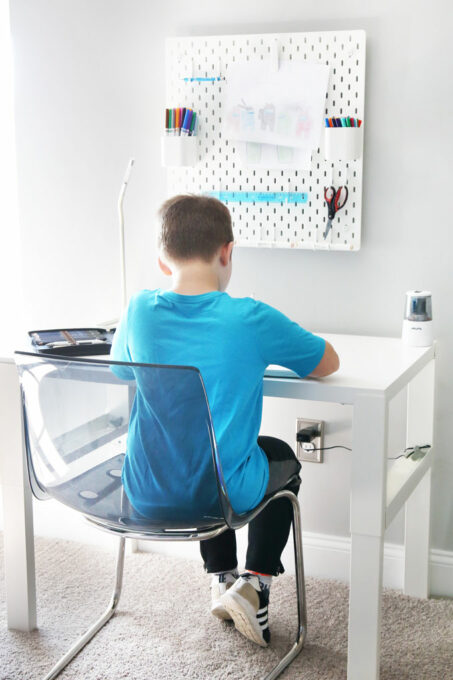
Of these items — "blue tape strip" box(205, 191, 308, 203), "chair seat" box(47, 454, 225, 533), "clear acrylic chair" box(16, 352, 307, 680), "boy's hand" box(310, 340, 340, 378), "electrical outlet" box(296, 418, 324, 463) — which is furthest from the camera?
"electrical outlet" box(296, 418, 324, 463)

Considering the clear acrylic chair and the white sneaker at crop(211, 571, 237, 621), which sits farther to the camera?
the white sneaker at crop(211, 571, 237, 621)

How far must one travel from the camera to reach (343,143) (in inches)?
82.3

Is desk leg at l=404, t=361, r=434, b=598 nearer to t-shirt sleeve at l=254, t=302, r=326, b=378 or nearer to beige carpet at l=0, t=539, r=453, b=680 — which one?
beige carpet at l=0, t=539, r=453, b=680

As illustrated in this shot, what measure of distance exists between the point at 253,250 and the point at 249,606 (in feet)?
3.18

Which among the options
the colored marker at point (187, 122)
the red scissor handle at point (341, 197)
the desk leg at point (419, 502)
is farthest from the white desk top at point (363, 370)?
the colored marker at point (187, 122)

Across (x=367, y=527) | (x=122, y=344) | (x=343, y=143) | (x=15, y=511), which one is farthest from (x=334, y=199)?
(x=15, y=511)

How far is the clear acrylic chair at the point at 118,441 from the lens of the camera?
1.46 meters

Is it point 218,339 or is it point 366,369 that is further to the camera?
point 366,369

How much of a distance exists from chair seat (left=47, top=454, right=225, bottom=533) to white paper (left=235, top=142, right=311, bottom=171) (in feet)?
3.30

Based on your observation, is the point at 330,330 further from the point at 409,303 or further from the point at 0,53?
the point at 0,53

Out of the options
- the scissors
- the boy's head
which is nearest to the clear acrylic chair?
the boy's head

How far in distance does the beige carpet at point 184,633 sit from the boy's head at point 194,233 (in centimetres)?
93

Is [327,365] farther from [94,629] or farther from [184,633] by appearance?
[94,629]

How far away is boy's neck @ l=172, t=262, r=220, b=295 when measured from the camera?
1.65m
